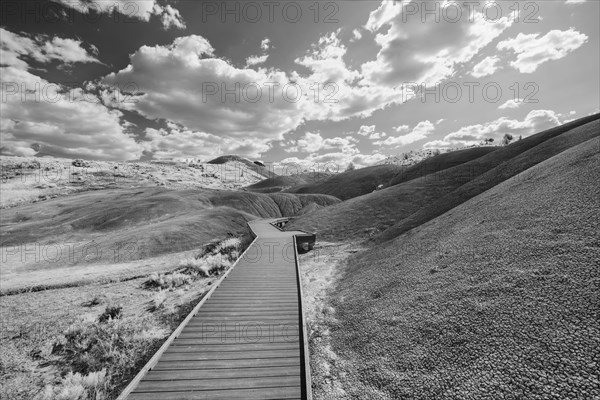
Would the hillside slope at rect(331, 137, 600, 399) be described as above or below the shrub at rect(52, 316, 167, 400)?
above

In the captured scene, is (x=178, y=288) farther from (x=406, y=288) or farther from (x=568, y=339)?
(x=568, y=339)

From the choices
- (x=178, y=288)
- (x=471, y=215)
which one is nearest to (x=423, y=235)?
(x=471, y=215)

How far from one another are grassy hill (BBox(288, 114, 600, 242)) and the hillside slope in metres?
9.89

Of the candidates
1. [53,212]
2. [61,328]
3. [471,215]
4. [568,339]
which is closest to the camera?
[568,339]

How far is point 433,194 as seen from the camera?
Answer: 3794 cm

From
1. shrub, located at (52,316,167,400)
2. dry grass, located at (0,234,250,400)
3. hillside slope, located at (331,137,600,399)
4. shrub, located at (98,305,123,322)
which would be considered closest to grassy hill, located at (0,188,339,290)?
dry grass, located at (0,234,250,400)

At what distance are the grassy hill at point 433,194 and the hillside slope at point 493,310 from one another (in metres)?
9.89

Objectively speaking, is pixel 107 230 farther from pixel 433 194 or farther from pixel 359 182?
pixel 359 182

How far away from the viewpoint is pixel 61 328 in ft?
46.4

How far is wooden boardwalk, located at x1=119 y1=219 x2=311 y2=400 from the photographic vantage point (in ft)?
22.7

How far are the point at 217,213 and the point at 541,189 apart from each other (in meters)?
52.0

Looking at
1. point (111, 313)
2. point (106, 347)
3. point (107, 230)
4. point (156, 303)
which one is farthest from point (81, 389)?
point (107, 230)

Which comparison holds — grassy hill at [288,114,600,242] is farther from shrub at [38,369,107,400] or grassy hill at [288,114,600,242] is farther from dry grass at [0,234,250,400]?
shrub at [38,369,107,400]

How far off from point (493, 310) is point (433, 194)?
32.6m
